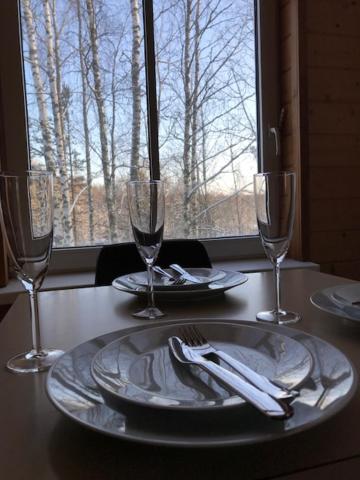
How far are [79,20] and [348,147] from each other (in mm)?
1318

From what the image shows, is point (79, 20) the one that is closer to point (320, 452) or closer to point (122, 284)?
point (122, 284)

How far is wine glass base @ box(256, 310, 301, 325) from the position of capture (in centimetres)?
70

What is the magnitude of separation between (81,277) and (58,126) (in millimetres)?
660

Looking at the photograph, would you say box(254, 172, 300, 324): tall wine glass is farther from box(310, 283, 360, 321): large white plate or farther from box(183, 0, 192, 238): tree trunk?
box(183, 0, 192, 238): tree trunk

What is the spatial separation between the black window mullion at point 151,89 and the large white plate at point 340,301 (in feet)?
4.57

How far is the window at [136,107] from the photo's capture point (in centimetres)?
193

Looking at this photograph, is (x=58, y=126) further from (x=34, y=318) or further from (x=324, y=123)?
(x=34, y=318)

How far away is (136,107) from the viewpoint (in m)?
2.04

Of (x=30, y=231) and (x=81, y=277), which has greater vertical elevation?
(x=30, y=231)

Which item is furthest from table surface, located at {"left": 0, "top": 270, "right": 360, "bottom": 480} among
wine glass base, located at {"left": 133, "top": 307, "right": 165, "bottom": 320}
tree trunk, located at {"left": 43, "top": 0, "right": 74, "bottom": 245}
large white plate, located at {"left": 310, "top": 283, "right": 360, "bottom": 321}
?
tree trunk, located at {"left": 43, "top": 0, "right": 74, "bottom": 245}

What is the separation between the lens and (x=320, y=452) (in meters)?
0.34

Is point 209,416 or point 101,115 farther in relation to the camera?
point 101,115

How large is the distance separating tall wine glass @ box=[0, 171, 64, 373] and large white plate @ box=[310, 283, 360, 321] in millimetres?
397

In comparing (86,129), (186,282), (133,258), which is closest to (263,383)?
(186,282)
